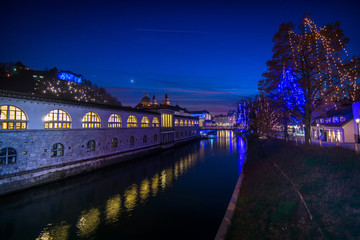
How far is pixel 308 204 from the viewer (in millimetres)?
9602

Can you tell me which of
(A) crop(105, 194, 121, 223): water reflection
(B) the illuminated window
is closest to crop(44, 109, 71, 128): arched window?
(A) crop(105, 194, 121, 223): water reflection

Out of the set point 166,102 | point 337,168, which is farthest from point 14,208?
point 166,102

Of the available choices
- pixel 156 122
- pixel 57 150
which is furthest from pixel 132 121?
pixel 57 150

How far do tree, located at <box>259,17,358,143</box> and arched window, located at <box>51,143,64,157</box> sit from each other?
2782cm

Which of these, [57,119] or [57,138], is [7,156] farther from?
[57,119]

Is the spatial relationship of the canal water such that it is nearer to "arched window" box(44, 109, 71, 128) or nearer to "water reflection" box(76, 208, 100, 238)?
"water reflection" box(76, 208, 100, 238)

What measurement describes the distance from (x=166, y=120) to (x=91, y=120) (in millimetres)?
30038

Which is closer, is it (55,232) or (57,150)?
(55,232)

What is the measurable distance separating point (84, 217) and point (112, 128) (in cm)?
2086

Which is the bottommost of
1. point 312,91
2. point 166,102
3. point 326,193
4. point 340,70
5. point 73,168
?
point 73,168

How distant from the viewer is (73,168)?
26.9 m

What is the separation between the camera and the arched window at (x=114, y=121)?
35.3 metres

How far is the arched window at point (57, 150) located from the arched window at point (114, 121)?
32.9 ft

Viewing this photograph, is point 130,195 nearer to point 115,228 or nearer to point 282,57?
point 115,228
